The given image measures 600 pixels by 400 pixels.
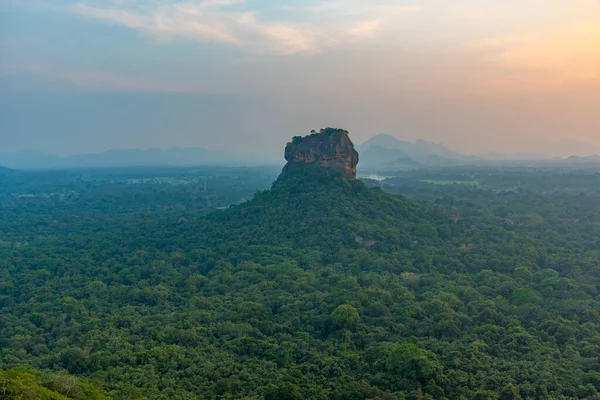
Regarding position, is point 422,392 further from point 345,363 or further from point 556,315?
point 556,315

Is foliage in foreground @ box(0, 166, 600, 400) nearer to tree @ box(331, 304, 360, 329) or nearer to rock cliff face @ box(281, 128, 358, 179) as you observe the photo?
tree @ box(331, 304, 360, 329)

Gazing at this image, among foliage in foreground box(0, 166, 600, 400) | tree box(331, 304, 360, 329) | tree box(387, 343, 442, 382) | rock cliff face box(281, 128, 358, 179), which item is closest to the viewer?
tree box(387, 343, 442, 382)

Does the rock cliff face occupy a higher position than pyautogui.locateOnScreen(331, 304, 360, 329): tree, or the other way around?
the rock cliff face

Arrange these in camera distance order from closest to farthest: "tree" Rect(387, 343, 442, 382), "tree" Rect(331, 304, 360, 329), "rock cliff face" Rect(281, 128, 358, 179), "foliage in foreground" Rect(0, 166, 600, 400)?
"tree" Rect(387, 343, 442, 382) → "foliage in foreground" Rect(0, 166, 600, 400) → "tree" Rect(331, 304, 360, 329) → "rock cliff face" Rect(281, 128, 358, 179)

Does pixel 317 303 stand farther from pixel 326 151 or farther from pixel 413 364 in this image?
pixel 326 151

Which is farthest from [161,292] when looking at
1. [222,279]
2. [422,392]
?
[422,392]

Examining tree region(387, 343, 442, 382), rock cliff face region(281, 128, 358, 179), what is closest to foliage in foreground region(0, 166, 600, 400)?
tree region(387, 343, 442, 382)

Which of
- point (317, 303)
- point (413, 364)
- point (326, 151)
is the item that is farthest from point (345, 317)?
point (326, 151)

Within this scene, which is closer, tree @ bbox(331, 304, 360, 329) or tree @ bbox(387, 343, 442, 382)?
tree @ bbox(387, 343, 442, 382)
